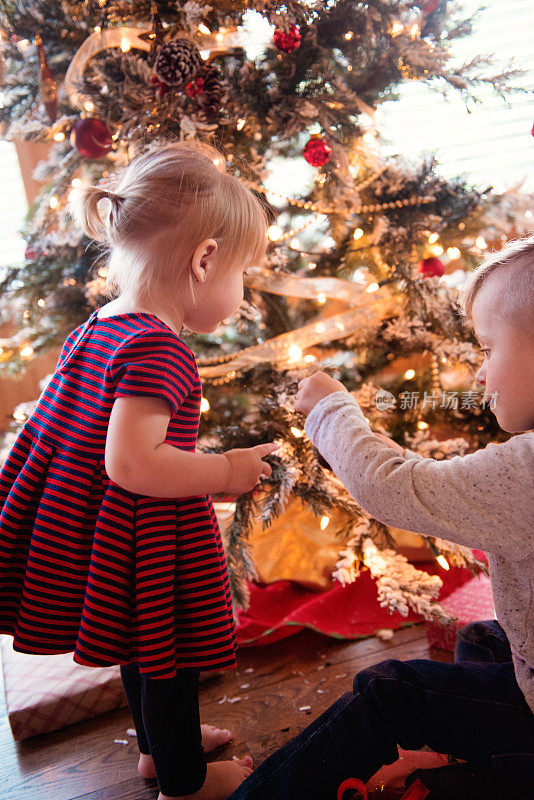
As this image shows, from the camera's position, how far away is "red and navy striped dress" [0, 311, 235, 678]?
2.29ft

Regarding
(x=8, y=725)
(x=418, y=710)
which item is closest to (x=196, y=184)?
(x=418, y=710)

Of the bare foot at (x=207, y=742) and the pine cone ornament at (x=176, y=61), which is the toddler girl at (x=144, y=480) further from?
the pine cone ornament at (x=176, y=61)

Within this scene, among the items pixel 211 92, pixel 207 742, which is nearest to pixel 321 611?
pixel 207 742

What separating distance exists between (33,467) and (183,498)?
7.7 inches

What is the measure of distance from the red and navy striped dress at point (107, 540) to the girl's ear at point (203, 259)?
0.26 feet

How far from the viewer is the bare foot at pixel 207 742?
2.90 feet

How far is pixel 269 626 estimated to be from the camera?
4.08 feet

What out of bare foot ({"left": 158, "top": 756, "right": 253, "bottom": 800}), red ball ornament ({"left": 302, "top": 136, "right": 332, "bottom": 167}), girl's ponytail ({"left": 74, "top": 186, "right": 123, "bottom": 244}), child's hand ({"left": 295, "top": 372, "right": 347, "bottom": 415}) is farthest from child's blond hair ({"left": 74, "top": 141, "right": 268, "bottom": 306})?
bare foot ({"left": 158, "top": 756, "right": 253, "bottom": 800})

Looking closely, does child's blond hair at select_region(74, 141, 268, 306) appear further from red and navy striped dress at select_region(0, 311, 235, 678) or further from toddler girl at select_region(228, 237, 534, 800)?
toddler girl at select_region(228, 237, 534, 800)

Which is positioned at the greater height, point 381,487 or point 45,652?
point 381,487

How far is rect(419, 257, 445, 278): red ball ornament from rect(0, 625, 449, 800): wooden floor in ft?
2.46

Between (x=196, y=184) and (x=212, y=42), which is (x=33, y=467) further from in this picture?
(x=212, y=42)

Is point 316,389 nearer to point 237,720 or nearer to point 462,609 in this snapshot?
point 237,720

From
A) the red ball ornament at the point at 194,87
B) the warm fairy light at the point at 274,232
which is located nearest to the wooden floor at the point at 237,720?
the warm fairy light at the point at 274,232
